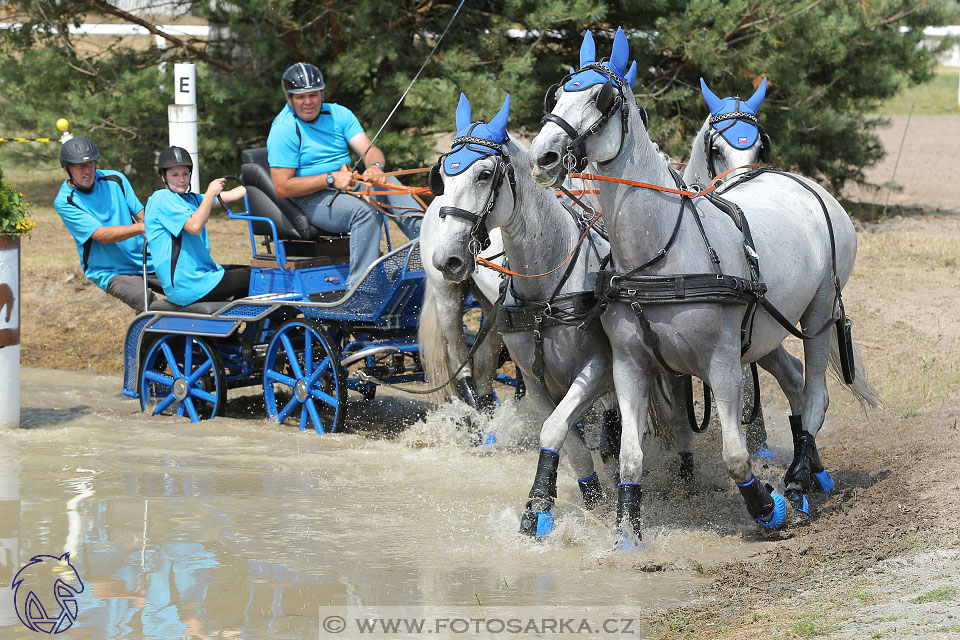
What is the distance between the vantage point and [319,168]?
7.37 m

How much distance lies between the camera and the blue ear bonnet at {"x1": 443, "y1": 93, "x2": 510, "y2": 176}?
15.1ft

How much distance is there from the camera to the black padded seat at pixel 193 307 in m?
7.41

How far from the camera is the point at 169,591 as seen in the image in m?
4.40

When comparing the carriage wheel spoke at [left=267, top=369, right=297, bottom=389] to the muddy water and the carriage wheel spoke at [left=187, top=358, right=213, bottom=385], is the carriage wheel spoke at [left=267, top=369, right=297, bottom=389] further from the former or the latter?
the carriage wheel spoke at [left=187, top=358, right=213, bottom=385]

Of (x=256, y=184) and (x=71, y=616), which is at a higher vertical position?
(x=256, y=184)

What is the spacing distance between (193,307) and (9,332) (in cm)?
114

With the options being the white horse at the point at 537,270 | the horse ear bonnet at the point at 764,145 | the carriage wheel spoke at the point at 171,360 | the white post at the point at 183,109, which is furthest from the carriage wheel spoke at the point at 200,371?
the horse ear bonnet at the point at 764,145

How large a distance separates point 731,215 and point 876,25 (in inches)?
300

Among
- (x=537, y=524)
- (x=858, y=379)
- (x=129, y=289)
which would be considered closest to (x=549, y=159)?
(x=537, y=524)

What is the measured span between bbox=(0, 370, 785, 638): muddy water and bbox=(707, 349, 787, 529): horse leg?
163 millimetres

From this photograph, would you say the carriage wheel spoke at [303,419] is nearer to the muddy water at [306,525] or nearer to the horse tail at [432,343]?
the muddy water at [306,525]

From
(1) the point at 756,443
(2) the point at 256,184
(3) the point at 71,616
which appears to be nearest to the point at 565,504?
(1) the point at 756,443

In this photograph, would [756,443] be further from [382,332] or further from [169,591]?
[169,591]

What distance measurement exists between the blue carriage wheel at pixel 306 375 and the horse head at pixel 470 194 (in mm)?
2560
